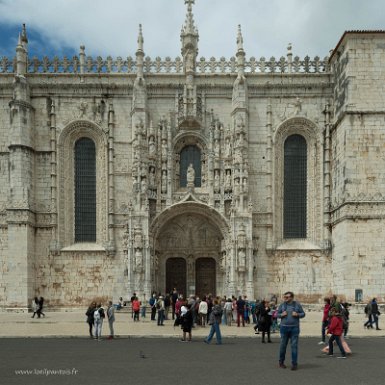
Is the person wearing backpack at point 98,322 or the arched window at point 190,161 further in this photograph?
the arched window at point 190,161

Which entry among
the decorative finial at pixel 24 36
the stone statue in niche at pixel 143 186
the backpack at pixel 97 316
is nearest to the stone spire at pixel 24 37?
the decorative finial at pixel 24 36

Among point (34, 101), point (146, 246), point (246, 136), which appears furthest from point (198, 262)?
point (34, 101)

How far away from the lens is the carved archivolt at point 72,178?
35.6m

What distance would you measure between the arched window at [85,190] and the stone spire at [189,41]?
7.29 m

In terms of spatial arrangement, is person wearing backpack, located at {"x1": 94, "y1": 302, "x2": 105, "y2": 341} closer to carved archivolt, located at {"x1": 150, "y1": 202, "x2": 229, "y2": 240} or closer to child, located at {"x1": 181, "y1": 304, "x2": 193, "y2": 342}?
child, located at {"x1": 181, "y1": 304, "x2": 193, "y2": 342}

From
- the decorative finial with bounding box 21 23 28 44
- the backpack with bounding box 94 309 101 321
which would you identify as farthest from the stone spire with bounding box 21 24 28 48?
the backpack with bounding box 94 309 101 321

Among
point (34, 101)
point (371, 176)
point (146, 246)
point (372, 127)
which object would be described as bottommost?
point (146, 246)

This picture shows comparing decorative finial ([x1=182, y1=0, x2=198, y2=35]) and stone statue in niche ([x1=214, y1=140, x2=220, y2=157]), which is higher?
decorative finial ([x1=182, y1=0, x2=198, y2=35])

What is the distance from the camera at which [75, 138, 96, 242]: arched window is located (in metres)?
36.1

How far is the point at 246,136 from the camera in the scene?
35406 mm

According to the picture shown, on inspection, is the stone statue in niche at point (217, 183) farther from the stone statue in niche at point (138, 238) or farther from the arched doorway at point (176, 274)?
the stone statue in niche at point (138, 238)

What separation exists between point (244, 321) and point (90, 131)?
50.9 feet

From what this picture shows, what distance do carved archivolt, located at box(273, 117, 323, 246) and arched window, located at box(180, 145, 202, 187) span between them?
445cm

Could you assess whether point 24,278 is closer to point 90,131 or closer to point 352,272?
point 90,131
